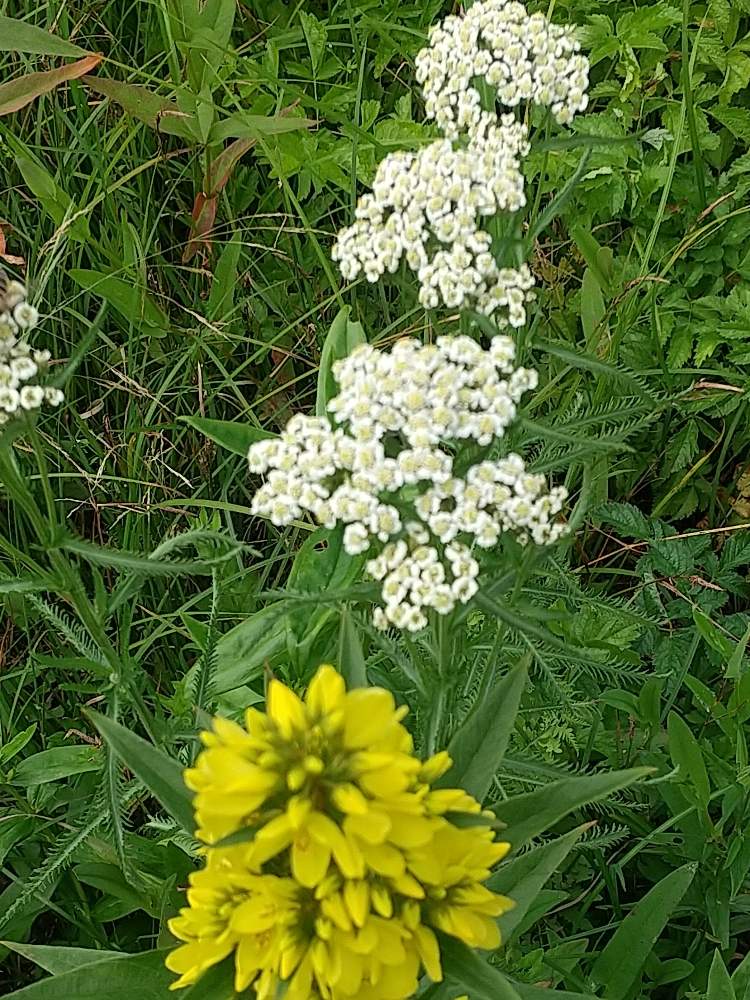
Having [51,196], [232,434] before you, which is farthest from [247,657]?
[51,196]

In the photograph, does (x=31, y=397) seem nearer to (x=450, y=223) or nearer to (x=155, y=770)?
(x=155, y=770)

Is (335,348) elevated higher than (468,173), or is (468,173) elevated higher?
(468,173)

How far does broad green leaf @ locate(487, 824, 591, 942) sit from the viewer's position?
1.37 meters

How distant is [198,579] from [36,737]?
495 millimetres

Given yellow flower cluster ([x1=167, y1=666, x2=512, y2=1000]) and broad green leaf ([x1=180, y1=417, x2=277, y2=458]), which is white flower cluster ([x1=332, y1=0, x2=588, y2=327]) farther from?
yellow flower cluster ([x1=167, y1=666, x2=512, y2=1000])

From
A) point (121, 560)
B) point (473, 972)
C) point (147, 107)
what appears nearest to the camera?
point (473, 972)

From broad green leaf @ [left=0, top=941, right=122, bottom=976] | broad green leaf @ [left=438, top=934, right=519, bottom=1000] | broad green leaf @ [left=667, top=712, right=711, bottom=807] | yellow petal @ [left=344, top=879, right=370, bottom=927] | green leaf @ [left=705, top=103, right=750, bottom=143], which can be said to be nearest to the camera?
yellow petal @ [left=344, top=879, right=370, bottom=927]

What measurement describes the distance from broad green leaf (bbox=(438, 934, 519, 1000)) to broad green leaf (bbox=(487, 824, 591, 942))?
0.24m

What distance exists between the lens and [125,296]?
2.50 metres

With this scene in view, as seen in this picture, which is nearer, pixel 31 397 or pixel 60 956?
pixel 31 397

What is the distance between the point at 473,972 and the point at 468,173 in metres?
1.00

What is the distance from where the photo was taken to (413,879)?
995 millimetres

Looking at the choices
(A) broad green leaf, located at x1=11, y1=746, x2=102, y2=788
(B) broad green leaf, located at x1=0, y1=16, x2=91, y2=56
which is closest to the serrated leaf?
(A) broad green leaf, located at x1=11, y1=746, x2=102, y2=788

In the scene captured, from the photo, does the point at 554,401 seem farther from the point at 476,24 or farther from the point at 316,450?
the point at 316,450
